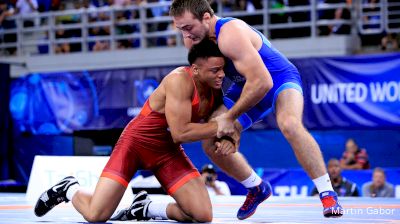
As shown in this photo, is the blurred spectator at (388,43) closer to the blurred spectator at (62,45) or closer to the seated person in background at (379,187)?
the seated person in background at (379,187)

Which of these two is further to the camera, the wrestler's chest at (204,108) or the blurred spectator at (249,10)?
the blurred spectator at (249,10)

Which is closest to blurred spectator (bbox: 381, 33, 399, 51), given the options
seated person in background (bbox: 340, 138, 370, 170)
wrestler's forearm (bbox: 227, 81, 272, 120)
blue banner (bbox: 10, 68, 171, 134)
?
seated person in background (bbox: 340, 138, 370, 170)

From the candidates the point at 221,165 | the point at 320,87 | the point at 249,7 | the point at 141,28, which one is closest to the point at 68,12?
the point at 141,28

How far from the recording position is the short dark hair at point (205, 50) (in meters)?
5.60

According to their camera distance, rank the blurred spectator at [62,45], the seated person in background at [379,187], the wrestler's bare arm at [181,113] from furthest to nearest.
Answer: the blurred spectator at [62,45]
the seated person in background at [379,187]
the wrestler's bare arm at [181,113]

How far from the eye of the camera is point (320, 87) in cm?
1245

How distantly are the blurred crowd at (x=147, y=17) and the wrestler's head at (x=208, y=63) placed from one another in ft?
26.7

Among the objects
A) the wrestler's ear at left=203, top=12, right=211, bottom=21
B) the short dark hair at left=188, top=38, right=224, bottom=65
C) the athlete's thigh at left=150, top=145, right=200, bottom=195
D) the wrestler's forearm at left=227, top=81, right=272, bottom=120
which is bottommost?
the athlete's thigh at left=150, top=145, right=200, bottom=195

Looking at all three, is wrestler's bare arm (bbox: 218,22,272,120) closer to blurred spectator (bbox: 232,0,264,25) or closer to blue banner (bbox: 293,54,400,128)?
blue banner (bbox: 293,54,400,128)

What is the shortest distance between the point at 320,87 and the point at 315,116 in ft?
Answer: 1.36

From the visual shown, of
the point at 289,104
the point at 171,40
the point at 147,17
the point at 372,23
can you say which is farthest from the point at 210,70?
the point at 147,17

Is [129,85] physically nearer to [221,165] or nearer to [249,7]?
[249,7]

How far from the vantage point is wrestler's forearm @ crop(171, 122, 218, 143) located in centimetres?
554

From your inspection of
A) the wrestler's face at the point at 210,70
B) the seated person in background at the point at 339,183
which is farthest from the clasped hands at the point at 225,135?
the seated person in background at the point at 339,183
